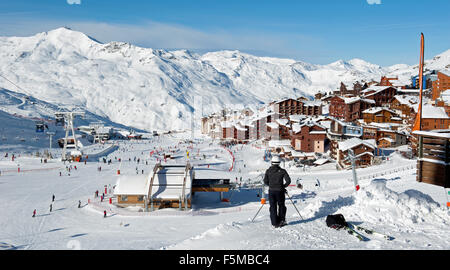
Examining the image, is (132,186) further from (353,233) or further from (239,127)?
(239,127)

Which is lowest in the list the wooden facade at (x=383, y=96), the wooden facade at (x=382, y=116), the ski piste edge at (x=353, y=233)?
the ski piste edge at (x=353, y=233)

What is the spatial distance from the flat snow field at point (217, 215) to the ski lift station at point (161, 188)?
0.93m

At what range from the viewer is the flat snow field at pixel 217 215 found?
714 centimetres

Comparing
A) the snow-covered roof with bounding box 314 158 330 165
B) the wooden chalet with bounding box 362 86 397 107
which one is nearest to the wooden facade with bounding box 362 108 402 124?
the wooden chalet with bounding box 362 86 397 107

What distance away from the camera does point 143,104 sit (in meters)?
185

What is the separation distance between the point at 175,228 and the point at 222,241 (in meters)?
10.9

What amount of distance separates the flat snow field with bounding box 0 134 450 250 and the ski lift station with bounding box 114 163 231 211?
3.07ft

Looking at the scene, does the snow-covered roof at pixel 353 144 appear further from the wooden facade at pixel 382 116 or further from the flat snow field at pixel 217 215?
the wooden facade at pixel 382 116

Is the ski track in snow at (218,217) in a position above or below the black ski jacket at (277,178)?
below

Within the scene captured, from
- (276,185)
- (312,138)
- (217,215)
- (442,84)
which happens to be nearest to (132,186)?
(217,215)

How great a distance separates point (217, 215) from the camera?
67.3 ft

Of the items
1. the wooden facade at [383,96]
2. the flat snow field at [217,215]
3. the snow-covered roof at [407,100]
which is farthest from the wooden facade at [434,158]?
the wooden facade at [383,96]

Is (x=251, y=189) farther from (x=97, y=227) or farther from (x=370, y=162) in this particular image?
(x=370, y=162)

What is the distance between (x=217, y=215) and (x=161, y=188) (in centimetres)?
437
